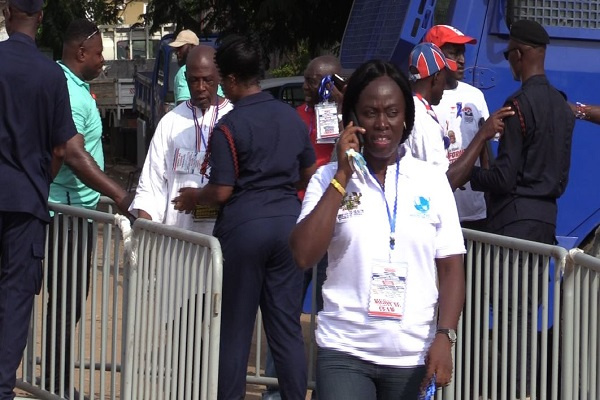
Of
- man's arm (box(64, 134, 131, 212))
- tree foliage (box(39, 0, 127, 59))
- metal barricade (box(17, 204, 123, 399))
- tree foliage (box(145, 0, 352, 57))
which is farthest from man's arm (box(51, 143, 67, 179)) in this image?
tree foliage (box(39, 0, 127, 59))

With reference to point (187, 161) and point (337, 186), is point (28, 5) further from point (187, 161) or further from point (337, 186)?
point (337, 186)

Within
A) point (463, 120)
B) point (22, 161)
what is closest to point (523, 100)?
point (463, 120)

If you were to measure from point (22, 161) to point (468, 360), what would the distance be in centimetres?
A: 225

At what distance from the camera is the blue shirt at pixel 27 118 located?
551cm

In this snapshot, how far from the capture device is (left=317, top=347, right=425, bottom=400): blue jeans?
150 inches

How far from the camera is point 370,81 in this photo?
13.1ft

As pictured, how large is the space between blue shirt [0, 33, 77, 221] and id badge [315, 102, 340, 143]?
A: 1.40 metres

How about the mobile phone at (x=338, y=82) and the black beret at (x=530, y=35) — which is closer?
the black beret at (x=530, y=35)

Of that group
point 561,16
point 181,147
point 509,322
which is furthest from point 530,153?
point 181,147

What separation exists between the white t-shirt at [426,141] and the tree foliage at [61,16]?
57.2ft

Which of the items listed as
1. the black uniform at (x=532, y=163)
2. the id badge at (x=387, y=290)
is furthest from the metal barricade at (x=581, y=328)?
the black uniform at (x=532, y=163)

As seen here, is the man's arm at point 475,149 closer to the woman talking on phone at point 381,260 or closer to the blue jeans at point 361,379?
the woman talking on phone at point 381,260

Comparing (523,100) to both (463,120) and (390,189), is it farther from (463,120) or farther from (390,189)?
(390,189)

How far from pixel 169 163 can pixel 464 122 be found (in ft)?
5.43
